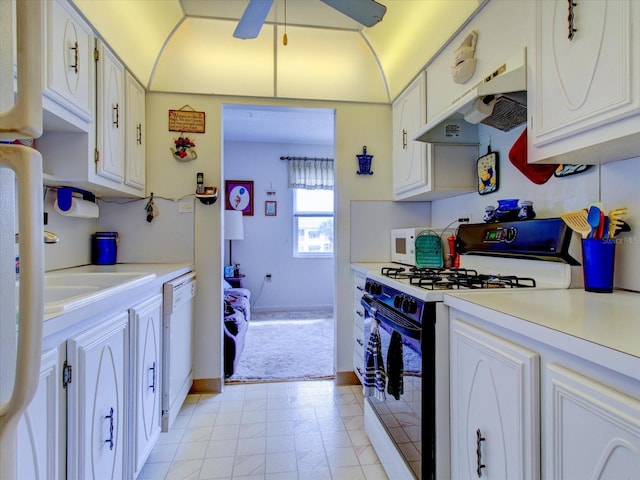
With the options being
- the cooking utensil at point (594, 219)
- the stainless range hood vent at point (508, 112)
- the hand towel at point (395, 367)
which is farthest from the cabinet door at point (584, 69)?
the hand towel at point (395, 367)

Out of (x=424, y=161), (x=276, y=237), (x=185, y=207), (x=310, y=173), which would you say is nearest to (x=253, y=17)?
(x=424, y=161)

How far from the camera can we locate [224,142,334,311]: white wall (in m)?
5.06

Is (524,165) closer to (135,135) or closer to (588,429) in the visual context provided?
(588,429)

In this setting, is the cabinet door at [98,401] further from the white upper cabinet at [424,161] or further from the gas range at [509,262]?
the white upper cabinet at [424,161]

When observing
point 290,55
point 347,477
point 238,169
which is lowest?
point 347,477

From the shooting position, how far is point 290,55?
8.27 feet

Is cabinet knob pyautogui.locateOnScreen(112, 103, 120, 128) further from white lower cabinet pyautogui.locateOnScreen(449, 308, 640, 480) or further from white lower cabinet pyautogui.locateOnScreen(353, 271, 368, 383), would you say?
white lower cabinet pyautogui.locateOnScreen(449, 308, 640, 480)

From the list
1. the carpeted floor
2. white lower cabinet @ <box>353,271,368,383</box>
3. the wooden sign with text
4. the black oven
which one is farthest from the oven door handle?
the wooden sign with text

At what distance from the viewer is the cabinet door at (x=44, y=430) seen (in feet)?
2.60

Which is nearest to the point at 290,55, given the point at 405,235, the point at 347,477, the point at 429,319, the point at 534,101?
the point at 405,235

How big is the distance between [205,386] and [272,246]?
2820 millimetres

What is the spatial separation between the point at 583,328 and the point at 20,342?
3.39 ft

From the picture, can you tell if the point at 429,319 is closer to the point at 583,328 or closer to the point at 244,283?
the point at 583,328

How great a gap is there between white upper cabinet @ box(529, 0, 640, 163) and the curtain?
399 centimetres
